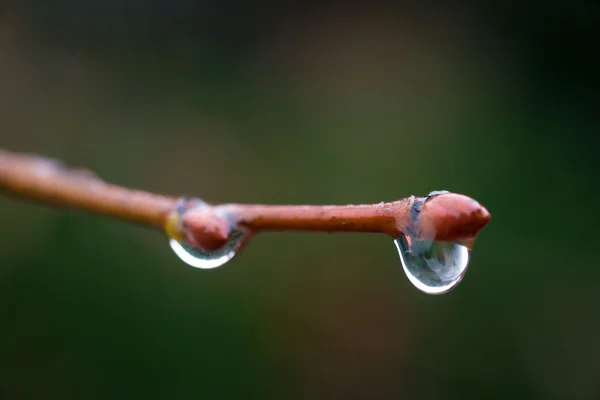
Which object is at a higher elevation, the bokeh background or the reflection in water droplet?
the bokeh background

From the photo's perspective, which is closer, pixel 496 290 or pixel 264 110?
pixel 496 290

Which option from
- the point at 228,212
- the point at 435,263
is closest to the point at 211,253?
the point at 228,212

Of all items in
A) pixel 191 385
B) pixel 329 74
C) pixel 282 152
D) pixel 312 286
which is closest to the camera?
pixel 191 385

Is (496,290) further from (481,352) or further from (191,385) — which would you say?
(191,385)

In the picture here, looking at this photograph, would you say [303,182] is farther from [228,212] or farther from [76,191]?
[228,212]

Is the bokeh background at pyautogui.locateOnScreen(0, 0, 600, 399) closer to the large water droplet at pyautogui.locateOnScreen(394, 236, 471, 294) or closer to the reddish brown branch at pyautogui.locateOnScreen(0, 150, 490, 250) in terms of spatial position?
the reddish brown branch at pyautogui.locateOnScreen(0, 150, 490, 250)

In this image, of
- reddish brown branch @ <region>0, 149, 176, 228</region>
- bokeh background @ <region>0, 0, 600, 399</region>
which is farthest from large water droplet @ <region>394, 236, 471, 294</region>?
bokeh background @ <region>0, 0, 600, 399</region>

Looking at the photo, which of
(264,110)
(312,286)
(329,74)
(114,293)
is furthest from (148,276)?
(329,74)
